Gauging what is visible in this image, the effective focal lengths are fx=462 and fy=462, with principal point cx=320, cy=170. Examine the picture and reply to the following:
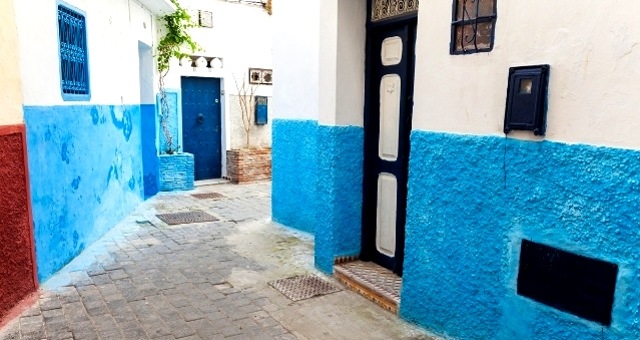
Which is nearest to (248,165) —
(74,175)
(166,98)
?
(166,98)

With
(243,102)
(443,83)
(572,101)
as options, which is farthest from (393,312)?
(243,102)

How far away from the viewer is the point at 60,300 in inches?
157

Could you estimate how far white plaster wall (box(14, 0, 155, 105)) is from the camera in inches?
161

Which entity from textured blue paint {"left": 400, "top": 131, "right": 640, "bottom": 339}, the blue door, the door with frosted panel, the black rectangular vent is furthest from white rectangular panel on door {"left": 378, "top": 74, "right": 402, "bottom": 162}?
the blue door

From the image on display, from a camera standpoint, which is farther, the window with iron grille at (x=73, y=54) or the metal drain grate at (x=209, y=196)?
the metal drain grate at (x=209, y=196)

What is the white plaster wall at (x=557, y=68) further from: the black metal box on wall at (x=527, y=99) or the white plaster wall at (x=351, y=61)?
the white plaster wall at (x=351, y=61)

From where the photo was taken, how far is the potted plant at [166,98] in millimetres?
9016

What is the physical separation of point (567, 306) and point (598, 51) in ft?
4.66

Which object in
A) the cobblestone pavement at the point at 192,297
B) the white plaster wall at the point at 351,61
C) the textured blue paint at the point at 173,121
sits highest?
the white plaster wall at the point at 351,61

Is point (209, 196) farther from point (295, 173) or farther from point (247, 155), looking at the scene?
point (295, 173)

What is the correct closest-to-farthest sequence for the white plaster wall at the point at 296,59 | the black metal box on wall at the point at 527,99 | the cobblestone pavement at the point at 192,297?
the black metal box on wall at the point at 527,99
the cobblestone pavement at the point at 192,297
the white plaster wall at the point at 296,59

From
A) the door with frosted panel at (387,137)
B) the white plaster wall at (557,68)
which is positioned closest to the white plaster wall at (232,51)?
the door with frosted panel at (387,137)

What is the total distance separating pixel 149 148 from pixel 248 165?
2248 mm

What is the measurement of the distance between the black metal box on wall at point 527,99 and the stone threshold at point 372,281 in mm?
1806
